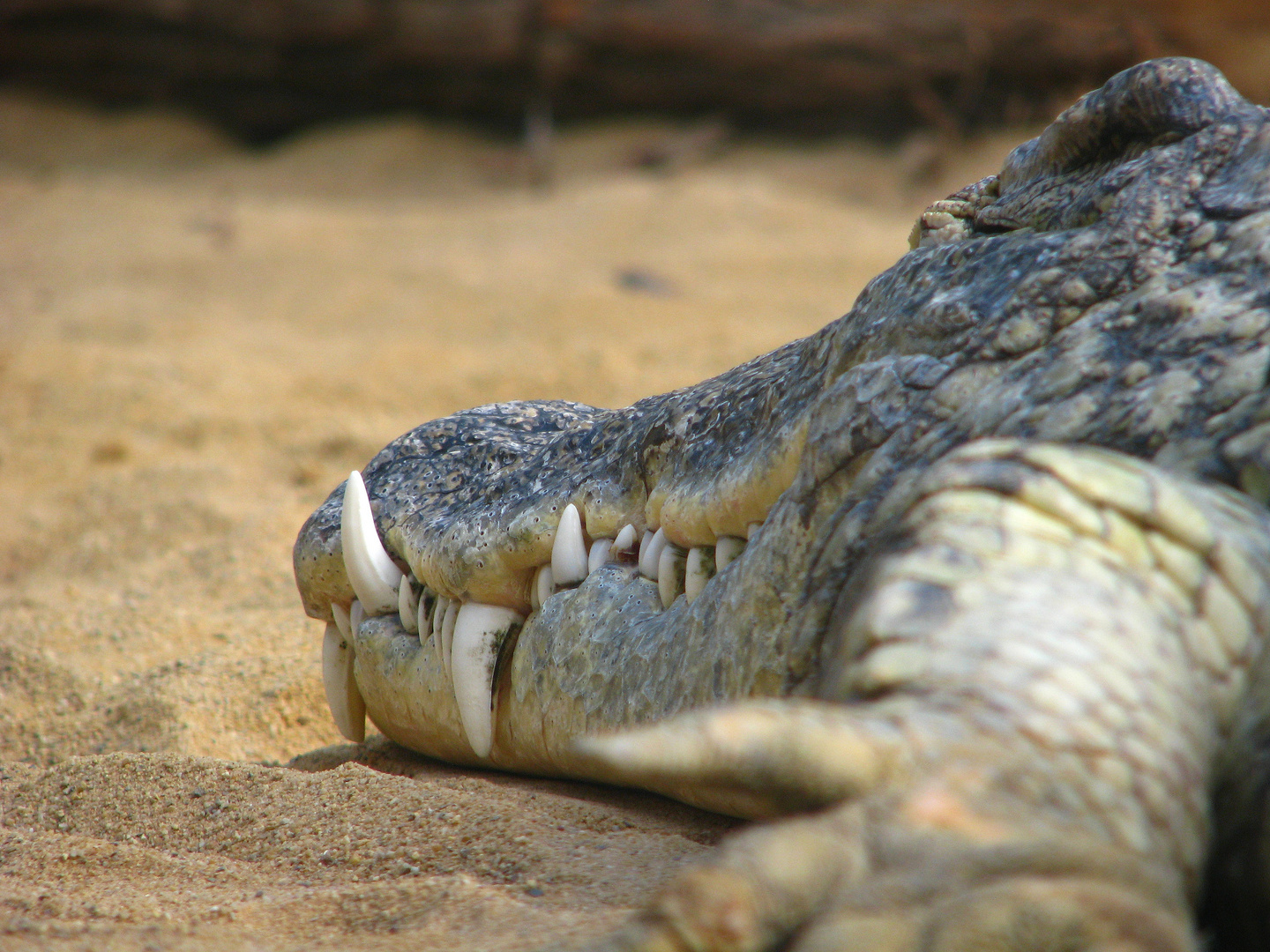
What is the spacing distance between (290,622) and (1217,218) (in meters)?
2.42

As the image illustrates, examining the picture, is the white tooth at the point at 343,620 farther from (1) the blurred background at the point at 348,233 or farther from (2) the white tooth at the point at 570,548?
(2) the white tooth at the point at 570,548

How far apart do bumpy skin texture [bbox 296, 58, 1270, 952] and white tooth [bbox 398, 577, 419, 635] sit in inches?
1.3

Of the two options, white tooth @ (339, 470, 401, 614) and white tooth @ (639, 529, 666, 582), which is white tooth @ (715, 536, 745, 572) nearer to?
white tooth @ (639, 529, 666, 582)

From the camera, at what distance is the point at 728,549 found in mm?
1592

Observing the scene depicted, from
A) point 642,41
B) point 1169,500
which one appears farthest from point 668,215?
point 1169,500

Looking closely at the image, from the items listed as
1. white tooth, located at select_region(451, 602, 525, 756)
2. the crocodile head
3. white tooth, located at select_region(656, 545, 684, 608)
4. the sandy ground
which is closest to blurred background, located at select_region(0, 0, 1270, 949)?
the sandy ground

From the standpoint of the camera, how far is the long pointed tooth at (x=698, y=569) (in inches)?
63.9

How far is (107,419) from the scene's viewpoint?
4.67 metres

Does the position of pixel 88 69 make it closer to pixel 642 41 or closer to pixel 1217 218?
pixel 642 41

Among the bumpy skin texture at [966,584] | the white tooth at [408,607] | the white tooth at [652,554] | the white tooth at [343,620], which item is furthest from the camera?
the white tooth at [343,620]

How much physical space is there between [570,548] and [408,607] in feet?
1.41

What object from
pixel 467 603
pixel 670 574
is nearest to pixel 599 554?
pixel 670 574

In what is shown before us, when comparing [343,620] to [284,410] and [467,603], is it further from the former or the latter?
[284,410]

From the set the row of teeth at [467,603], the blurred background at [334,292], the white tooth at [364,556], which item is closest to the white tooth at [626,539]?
the row of teeth at [467,603]
